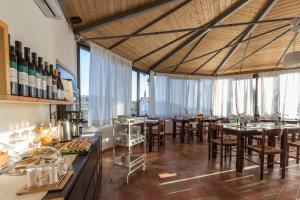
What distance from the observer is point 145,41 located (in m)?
4.80

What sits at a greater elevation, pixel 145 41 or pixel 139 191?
pixel 145 41

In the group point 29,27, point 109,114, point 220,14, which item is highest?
point 220,14

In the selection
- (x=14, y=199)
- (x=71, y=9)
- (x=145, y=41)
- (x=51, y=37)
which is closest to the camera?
(x=14, y=199)

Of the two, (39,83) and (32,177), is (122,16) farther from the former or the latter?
(32,177)

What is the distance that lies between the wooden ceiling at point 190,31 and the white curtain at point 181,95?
1.51 feet

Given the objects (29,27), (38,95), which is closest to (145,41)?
(29,27)

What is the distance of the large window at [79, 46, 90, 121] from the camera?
4344 mm

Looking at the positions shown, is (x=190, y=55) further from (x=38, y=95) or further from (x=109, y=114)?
(x=38, y=95)

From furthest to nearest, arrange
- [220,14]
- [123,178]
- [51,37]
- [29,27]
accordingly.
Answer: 1. [220,14]
2. [123,178]
3. [51,37]
4. [29,27]

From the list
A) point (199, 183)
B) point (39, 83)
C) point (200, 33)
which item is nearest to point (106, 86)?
point (200, 33)

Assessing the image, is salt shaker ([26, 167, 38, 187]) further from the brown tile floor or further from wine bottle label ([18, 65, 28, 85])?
the brown tile floor

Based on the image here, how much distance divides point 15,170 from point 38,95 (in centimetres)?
56

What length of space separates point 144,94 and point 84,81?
109 inches

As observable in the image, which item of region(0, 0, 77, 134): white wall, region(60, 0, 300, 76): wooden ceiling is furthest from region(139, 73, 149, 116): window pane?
region(0, 0, 77, 134): white wall
